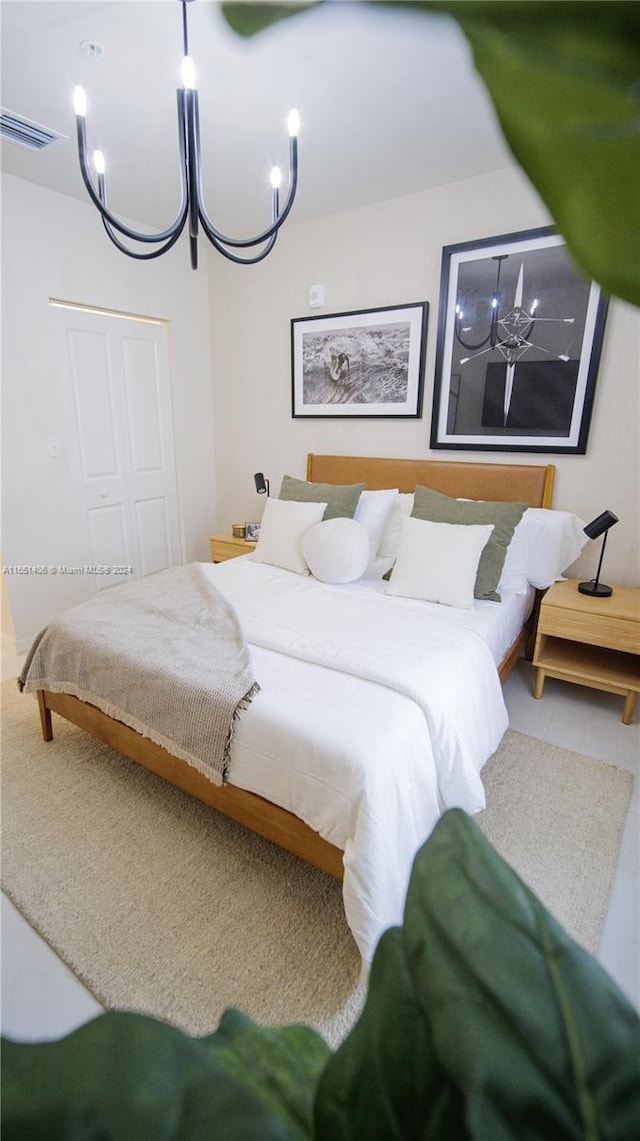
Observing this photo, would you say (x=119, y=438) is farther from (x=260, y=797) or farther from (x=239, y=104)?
(x=260, y=797)

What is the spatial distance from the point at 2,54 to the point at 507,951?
2.84 meters

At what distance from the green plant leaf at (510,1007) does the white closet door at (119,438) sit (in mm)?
3539

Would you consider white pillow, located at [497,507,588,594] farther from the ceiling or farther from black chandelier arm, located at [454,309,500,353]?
the ceiling

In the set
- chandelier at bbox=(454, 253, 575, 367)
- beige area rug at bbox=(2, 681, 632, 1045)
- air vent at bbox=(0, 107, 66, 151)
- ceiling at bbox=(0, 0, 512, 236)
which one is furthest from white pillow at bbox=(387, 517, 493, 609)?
air vent at bbox=(0, 107, 66, 151)

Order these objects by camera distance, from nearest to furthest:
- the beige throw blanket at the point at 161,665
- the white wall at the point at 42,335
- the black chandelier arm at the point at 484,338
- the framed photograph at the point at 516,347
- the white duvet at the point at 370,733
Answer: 1. the white duvet at the point at 370,733
2. the beige throw blanket at the point at 161,665
3. the framed photograph at the point at 516,347
4. the black chandelier arm at the point at 484,338
5. the white wall at the point at 42,335

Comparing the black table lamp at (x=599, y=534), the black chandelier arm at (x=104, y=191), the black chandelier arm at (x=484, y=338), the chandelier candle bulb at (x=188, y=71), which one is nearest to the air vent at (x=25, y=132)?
the black chandelier arm at (x=104, y=191)

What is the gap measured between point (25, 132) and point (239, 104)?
99cm

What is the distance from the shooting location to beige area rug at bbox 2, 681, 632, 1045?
4.19 ft

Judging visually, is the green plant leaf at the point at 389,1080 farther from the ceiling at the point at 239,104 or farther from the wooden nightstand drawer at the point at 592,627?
the wooden nightstand drawer at the point at 592,627

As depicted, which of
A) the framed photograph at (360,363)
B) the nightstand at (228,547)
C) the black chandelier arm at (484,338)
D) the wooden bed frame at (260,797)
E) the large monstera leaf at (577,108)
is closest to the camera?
the large monstera leaf at (577,108)

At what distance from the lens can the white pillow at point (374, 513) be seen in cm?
288

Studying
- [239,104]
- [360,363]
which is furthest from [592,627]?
[239,104]

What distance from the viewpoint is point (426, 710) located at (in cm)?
148

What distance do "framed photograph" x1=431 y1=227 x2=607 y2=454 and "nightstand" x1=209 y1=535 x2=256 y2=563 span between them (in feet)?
4.89
